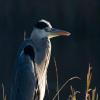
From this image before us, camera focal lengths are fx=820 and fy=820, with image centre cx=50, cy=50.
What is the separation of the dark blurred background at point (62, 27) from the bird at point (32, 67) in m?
6.32

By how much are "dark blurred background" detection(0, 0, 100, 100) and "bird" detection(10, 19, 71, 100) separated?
20.7 ft

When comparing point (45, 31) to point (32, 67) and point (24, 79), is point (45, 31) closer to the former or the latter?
point (32, 67)

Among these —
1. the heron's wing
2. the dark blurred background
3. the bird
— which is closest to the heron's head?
the bird

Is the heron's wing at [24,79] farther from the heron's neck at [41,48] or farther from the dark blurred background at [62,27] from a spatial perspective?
the dark blurred background at [62,27]

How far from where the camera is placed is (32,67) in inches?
224

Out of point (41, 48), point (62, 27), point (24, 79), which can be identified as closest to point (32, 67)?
point (24, 79)

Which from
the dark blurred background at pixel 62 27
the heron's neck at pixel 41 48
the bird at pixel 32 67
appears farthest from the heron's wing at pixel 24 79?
the dark blurred background at pixel 62 27

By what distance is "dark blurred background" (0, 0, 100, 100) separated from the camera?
13.2 meters

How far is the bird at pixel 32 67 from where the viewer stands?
221 inches

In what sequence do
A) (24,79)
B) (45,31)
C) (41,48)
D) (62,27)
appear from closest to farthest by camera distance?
(24,79) < (45,31) < (41,48) < (62,27)

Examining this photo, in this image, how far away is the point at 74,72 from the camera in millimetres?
12359

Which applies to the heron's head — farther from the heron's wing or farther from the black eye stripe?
the heron's wing

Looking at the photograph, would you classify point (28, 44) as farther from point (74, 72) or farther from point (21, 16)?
point (21, 16)

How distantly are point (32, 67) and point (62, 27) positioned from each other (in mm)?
9455
